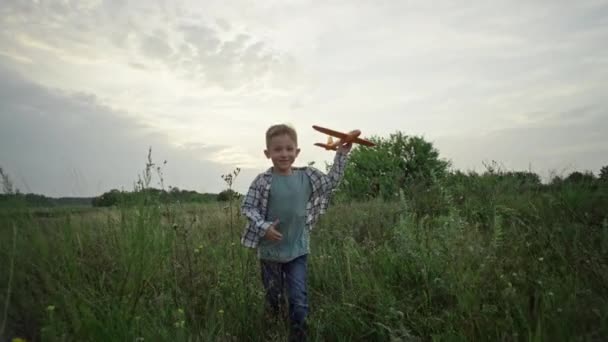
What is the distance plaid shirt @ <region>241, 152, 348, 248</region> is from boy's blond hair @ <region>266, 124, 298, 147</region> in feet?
1.12

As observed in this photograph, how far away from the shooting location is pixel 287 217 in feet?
11.8

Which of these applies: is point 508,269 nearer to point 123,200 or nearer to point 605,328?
point 605,328

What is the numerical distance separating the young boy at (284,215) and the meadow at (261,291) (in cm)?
19

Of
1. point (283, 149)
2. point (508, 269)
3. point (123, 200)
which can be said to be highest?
point (283, 149)

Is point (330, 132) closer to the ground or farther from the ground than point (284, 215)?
farther from the ground

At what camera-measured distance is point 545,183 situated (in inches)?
374

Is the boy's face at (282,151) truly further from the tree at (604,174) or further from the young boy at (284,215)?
the tree at (604,174)

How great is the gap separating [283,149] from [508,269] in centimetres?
225

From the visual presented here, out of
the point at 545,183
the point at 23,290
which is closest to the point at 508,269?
the point at 23,290

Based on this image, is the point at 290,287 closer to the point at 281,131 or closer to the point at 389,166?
the point at 281,131

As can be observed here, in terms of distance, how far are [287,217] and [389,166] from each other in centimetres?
1218

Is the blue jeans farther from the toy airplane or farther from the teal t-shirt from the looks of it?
the toy airplane

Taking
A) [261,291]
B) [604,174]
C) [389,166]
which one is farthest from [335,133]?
[389,166]

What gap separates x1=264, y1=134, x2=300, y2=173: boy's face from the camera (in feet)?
11.5
